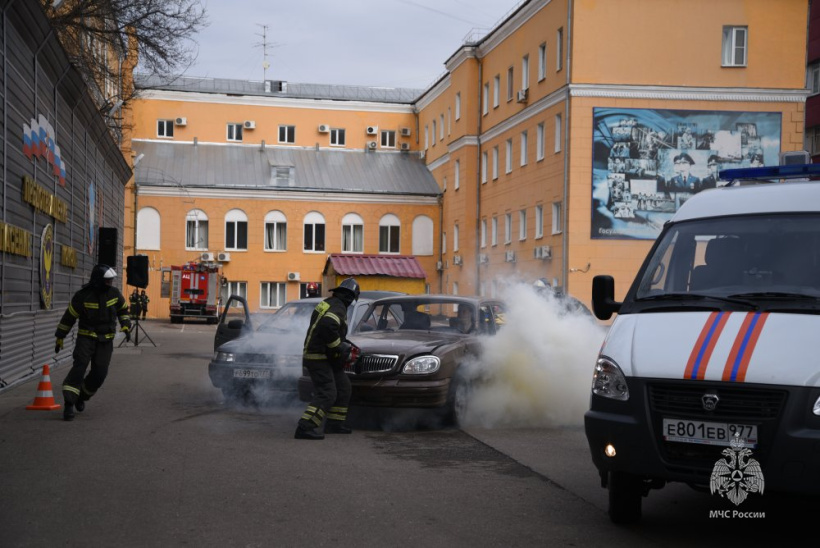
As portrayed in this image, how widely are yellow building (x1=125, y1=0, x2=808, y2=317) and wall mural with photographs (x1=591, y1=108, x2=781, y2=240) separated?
6cm

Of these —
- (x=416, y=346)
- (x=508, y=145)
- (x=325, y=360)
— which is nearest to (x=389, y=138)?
(x=508, y=145)

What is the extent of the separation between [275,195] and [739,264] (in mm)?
53474

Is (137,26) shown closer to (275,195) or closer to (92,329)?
(92,329)

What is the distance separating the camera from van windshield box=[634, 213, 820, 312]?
259 inches

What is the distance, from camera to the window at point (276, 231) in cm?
5922

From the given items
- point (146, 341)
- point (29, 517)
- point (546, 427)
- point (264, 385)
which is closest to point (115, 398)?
point (264, 385)

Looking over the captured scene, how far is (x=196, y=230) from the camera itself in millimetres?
58062

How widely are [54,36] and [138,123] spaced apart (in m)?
46.3

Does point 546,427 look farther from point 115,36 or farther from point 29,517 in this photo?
point 115,36

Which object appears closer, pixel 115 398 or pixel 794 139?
pixel 115 398

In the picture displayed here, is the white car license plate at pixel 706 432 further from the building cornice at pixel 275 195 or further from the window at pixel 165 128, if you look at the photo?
the window at pixel 165 128

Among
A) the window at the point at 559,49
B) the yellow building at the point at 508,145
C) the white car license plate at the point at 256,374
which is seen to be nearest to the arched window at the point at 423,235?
the yellow building at the point at 508,145

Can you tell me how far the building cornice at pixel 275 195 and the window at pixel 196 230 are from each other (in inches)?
41.0

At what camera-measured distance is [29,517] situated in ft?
22.3
